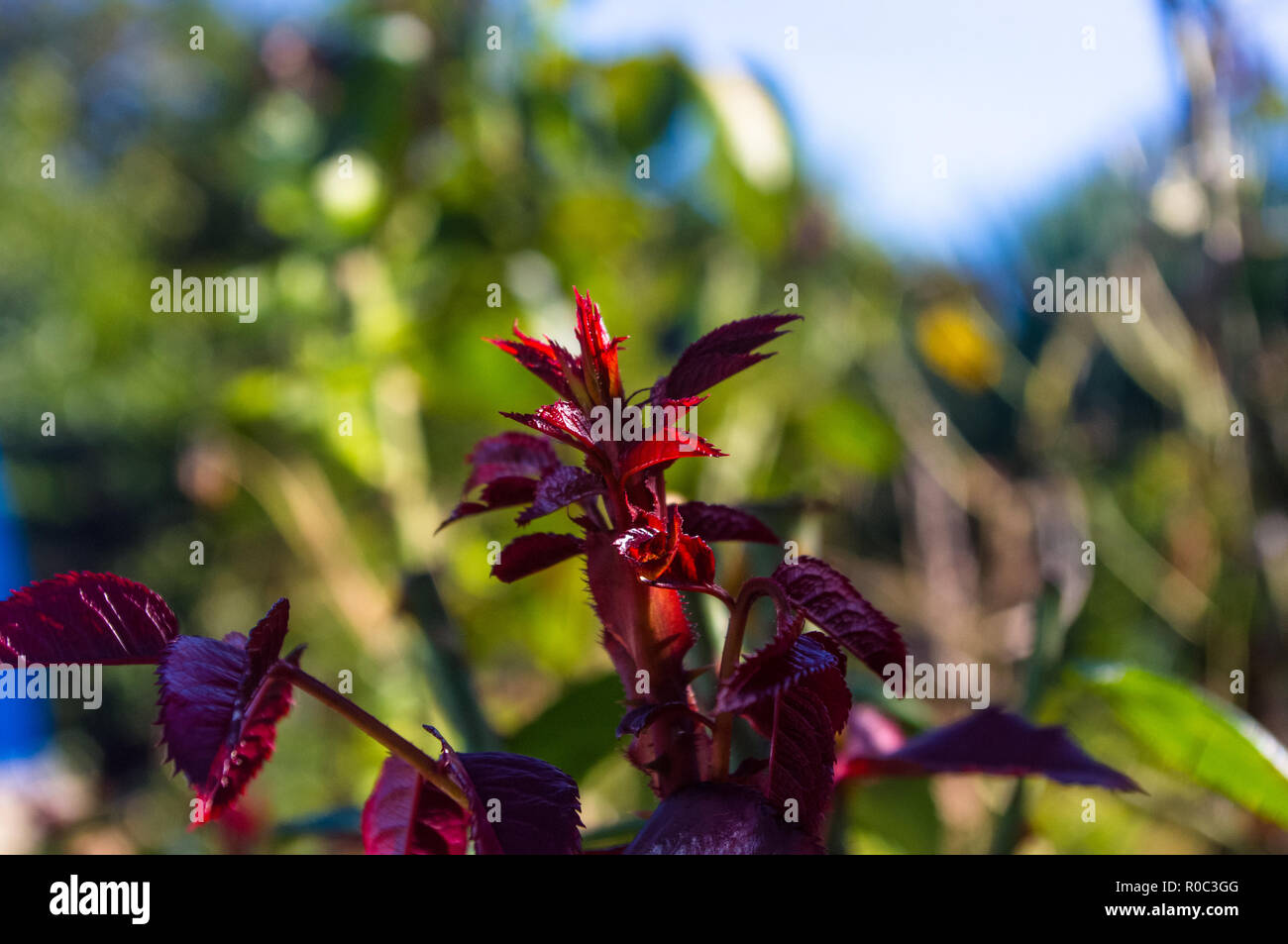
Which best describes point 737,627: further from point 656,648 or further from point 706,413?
point 706,413

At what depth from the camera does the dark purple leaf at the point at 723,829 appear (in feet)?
0.72

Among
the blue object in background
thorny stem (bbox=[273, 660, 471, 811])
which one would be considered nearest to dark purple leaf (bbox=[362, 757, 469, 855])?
thorny stem (bbox=[273, 660, 471, 811])

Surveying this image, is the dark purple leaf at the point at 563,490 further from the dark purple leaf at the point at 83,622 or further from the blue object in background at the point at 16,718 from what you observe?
the blue object in background at the point at 16,718

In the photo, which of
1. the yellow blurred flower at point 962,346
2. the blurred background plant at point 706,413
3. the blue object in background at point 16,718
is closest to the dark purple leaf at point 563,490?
the blurred background plant at point 706,413

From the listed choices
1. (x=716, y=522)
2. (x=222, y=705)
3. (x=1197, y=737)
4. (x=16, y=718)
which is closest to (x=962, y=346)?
(x=1197, y=737)

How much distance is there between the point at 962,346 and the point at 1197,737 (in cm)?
104

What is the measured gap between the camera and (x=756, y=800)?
0.23m

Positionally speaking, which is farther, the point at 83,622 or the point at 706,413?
the point at 706,413

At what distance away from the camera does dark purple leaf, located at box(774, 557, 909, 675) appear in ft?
0.76

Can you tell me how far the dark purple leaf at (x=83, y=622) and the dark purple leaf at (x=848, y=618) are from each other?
0.15 meters

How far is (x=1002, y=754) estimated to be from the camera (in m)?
0.29
